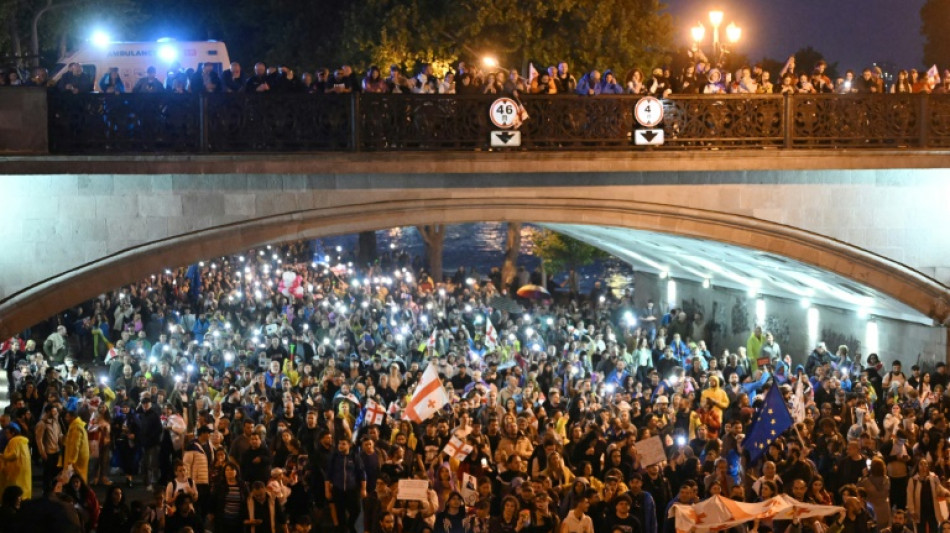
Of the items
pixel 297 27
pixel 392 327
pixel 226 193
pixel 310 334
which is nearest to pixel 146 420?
pixel 226 193

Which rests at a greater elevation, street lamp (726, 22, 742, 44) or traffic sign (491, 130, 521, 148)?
street lamp (726, 22, 742, 44)

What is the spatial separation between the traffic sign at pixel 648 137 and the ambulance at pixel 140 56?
A: 965 centimetres

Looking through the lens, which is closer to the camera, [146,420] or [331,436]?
[331,436]

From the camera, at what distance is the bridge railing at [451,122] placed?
1944 centimetres

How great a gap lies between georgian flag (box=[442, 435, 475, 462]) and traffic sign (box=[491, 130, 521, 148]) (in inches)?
221

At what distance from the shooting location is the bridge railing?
1944cm

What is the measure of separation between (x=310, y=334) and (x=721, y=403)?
1098 cm

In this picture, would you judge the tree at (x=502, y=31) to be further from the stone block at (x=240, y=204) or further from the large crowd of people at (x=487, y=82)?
the stone block at (x=240, y=204)

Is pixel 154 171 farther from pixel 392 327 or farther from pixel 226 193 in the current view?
pixel 392 327

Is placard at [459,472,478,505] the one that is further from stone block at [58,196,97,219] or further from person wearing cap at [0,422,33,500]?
stone block at [58,196,97,219]

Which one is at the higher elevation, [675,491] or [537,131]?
[537,131]

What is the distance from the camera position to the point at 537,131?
796 inches

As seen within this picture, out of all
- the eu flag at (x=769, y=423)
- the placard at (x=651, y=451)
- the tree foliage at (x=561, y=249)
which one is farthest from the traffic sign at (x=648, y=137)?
the tree foliage at (x=561, y=249)

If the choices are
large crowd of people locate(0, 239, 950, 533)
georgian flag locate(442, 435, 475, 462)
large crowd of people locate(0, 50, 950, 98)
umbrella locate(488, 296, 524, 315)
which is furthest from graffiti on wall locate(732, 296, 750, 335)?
georgian flag locate(442, 435, 475, 462)
